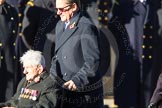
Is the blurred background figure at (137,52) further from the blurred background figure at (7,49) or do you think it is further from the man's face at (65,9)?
the man's face at (65,9)

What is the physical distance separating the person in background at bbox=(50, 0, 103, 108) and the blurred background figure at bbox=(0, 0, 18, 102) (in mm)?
1538

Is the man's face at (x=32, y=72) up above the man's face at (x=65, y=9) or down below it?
below

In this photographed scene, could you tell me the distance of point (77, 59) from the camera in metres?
7.34

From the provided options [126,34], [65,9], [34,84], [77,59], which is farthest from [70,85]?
[126,34]

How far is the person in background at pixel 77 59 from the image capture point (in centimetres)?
722

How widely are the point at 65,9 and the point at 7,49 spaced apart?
187 centimetres

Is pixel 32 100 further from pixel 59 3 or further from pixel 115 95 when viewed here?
pixel 115 95

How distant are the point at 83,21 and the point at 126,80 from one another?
2593 millimetres

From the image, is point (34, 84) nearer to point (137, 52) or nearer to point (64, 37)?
point (64, 37)

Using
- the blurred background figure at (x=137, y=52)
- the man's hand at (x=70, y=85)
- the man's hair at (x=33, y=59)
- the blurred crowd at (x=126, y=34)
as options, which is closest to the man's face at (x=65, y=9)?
the man's hair at (x=33, y=59)

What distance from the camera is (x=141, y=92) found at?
32.1 ft

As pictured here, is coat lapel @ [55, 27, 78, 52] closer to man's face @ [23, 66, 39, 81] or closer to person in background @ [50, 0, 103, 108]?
person in background @ [50, 0, 103, 108]

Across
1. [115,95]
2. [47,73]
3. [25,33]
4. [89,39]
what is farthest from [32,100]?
[115,95]

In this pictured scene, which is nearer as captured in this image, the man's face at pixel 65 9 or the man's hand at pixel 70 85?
the man's hand at pixel 70 85
